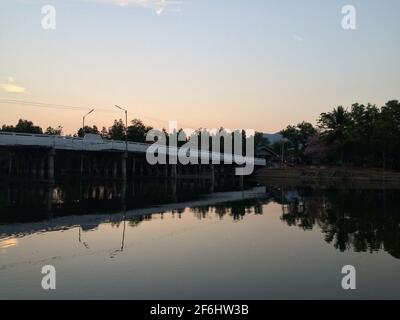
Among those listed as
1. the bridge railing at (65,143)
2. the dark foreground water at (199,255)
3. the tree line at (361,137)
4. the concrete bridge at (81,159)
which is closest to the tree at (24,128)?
the concrete bridge at (81,159)

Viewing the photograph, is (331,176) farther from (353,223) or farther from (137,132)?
(353,223)

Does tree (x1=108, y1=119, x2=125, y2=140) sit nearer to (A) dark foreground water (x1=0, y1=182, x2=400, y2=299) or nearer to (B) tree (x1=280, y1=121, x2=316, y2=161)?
(B) tree (x1=280, y1=121, x2=316, y2=161)

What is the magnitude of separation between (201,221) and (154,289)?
14.5m

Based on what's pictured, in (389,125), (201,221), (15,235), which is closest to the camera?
(15,235)

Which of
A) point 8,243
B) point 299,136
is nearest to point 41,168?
point 8,243

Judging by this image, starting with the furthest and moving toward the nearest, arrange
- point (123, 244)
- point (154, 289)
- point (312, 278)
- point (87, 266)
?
point (123, 244) < point (87, 266) < point (312, 278) < point (154, 289)

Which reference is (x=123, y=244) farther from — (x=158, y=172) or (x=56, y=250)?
(x=158, y=172)

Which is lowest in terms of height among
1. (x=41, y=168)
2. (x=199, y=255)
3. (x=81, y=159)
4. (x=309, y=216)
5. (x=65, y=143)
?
(x=199, y=255)

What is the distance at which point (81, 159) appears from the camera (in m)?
77.8

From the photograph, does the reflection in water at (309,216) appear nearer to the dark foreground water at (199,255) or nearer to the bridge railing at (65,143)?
the dark foreground water at (199,255)

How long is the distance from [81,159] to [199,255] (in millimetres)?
64326

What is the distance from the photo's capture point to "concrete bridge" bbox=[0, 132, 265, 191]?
5850 cm
